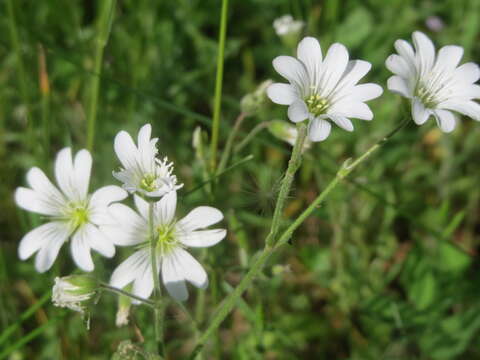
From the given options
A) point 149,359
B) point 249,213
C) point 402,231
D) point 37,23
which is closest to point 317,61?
point 149,359

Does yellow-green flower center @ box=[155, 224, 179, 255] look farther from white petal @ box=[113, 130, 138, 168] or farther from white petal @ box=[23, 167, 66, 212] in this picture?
white petal @ box=[23, 167, 66, 212]

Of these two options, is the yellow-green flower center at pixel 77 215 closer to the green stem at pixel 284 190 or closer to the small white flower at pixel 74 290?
the small white flower at pixel 74 290

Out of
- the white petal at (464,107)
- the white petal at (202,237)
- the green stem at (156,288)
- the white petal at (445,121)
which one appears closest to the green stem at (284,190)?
the white petal at (202,237)

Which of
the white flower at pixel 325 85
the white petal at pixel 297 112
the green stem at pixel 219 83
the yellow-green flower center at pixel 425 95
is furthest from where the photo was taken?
the green stem at pixel 219 83

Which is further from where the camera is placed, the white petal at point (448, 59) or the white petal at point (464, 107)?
the white petal at point (448, 59)

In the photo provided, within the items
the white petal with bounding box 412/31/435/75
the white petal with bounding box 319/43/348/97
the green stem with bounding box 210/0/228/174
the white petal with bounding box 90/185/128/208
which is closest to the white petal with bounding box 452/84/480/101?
the white petal with bounding box 412/31/435/75

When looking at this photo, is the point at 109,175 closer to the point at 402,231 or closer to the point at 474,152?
the point at 402,231

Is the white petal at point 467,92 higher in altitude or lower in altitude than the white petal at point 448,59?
lower

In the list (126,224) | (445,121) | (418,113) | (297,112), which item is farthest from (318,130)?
(126,224)
